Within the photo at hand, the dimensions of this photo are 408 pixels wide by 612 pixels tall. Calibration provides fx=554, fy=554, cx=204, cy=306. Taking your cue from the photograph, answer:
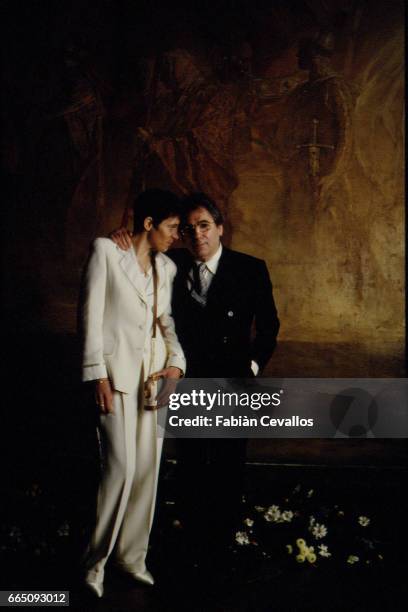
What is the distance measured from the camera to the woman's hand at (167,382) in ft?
10.2

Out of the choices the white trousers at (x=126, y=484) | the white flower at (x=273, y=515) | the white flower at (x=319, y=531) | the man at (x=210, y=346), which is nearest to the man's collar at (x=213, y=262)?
the man at (x=210, y=346)

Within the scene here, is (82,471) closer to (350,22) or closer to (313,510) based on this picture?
(313,510)

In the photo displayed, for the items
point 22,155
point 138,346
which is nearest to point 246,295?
point 138,346

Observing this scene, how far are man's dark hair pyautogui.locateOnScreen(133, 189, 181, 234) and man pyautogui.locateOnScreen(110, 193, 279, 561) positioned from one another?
9 centimetres

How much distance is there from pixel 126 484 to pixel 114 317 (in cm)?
88

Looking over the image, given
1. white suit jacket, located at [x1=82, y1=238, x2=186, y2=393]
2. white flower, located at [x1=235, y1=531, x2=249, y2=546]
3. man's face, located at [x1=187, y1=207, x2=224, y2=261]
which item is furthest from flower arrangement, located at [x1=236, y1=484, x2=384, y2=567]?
man's face, located at [x1=187, y1=207, x2=224, y2=261]

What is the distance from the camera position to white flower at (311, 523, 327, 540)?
3393mm

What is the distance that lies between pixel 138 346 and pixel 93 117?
178 centimetres

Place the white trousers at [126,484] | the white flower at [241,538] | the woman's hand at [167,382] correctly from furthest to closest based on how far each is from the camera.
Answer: the white flower at [241,538] → the woman's hand at [167,382] → the white trousers at [126,484]

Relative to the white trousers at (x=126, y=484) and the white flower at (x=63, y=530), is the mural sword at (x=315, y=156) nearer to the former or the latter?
the white trousers at (x=126, y=484)

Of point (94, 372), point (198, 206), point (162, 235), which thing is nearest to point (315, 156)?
point (198, 206)

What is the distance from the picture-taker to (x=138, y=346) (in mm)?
3002

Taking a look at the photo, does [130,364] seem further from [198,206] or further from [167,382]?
[198,206]

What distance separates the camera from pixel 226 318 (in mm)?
3230
